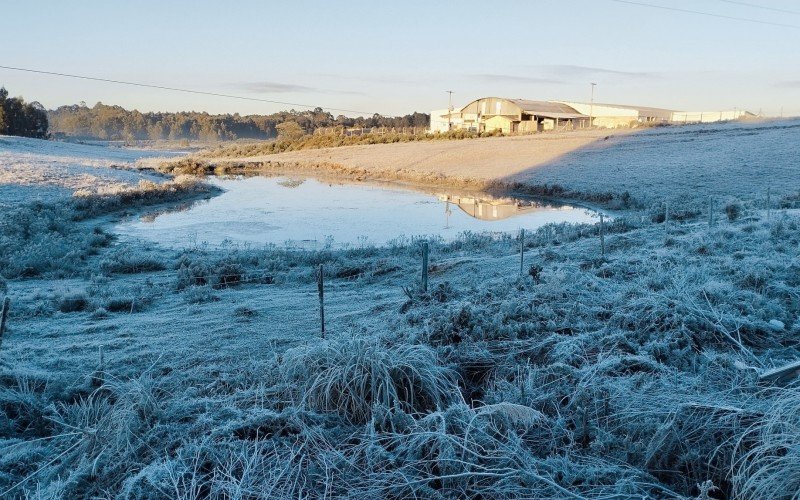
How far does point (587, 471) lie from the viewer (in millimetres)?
4230

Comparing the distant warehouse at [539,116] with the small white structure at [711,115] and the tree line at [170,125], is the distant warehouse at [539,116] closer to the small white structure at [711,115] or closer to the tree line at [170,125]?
the small white structure at [711,115]

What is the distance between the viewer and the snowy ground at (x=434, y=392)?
4.32 m

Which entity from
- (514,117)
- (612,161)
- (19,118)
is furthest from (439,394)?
(19,118)

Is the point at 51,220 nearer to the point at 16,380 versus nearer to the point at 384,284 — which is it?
the point at 384,284

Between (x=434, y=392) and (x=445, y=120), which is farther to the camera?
(x=445, y=120)

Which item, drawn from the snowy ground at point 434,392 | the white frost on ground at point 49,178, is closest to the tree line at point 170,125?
the white frost on ground at point 49,178

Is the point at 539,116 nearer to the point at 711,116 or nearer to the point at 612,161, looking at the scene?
the point at 711,116

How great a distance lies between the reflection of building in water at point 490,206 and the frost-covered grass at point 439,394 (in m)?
20.8

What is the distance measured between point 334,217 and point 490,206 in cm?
961

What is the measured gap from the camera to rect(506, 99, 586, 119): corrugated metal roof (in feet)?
282

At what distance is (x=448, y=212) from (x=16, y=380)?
26.4 metres

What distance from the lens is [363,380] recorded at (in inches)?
213

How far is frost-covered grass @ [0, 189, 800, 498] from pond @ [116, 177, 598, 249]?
12.5 metres

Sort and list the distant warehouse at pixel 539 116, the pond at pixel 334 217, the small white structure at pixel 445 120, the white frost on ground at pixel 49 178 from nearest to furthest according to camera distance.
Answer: the pond at pixel 334 217, the white frost on ground at pixel 49 178, the distant warehouse at pixel 539 116, the small white structure at pixel 445 120
